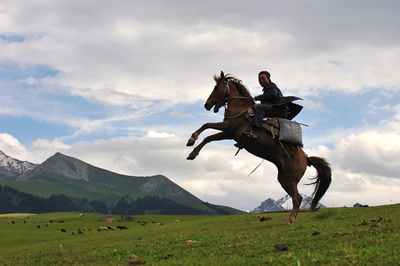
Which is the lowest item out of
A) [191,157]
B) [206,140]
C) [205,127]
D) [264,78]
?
[191,157]

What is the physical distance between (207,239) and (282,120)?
6915 mm

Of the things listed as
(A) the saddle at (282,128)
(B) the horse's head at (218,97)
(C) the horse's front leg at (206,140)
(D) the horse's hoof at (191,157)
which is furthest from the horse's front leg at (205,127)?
(B) the horse's head at (218,97)

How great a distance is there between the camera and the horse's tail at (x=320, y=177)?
19.6 meters

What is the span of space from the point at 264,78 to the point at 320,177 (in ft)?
19.9

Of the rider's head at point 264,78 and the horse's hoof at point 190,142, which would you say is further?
the rider's head at point 264,78

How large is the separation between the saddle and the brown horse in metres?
0.22

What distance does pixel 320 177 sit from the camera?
1980 cm

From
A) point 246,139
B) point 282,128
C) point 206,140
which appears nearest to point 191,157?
point 206,140

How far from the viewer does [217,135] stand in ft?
54.2

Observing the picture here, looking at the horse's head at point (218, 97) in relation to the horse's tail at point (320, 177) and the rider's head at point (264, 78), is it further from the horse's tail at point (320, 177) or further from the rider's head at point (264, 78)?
the horse's tail at point (320, 177)

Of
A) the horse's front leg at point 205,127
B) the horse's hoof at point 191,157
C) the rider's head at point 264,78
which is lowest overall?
the horse's hoof at point 191,157

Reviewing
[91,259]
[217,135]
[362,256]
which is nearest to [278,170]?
[217,135]

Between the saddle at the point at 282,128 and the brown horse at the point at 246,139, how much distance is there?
0.71ft

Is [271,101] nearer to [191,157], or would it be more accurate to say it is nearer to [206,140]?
[206,140]
